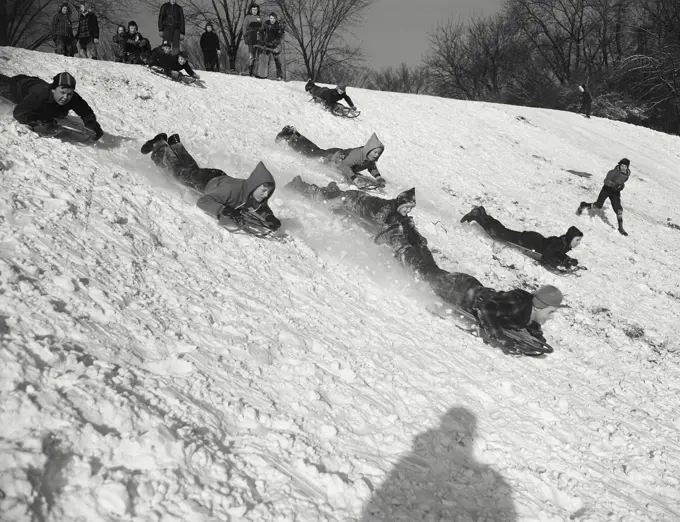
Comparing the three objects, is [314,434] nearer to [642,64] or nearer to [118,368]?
[118,368]

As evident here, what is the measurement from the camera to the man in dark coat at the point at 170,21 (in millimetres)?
10445

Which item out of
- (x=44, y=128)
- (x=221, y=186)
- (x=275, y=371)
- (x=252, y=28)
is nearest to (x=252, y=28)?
(x=252, y=28)

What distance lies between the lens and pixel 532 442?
3289mm

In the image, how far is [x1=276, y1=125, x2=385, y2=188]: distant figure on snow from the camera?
7.18 m

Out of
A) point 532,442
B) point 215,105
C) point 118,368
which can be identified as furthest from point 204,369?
point 215,105

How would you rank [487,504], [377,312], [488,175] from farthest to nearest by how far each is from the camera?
[488,175] < [377,312] < [487,504]

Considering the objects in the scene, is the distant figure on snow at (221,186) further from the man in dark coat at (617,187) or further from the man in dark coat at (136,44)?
the man in dark coat at (136,44)

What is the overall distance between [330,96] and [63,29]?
21.6 feet

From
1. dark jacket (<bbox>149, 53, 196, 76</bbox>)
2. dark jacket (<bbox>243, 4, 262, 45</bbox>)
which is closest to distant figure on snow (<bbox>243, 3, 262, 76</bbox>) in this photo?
dark jacket (<bbox>243, 4, 262, 45</bbox>)

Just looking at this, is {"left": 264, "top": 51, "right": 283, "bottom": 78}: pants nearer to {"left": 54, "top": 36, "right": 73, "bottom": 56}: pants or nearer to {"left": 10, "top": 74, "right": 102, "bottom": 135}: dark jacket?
{"left": 54, "top": 36, "right": 73, "bottom": 56}: pants

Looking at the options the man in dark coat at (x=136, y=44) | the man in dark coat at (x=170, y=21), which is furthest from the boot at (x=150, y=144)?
the man in dark coat at (x=136, y=44)

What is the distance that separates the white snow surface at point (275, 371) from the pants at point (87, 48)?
13.7 ft

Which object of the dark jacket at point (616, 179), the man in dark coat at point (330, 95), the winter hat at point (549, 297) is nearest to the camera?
the winter hat at point (549, 297)

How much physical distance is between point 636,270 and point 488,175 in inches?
141
